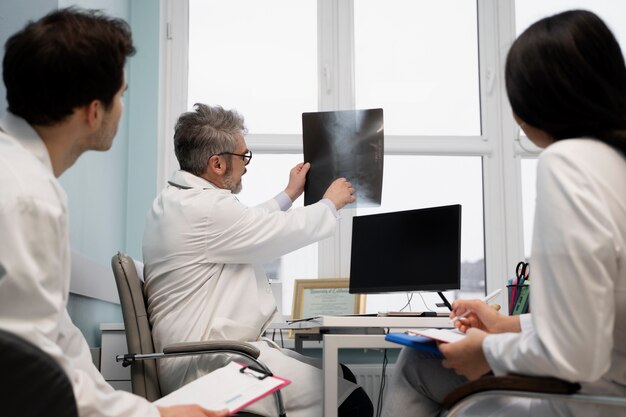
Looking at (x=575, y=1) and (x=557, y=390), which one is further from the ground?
(x=575, y=1)

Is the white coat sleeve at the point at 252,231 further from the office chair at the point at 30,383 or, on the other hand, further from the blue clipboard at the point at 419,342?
the office chair at the point at 30,383

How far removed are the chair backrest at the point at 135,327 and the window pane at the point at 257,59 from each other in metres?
1.79

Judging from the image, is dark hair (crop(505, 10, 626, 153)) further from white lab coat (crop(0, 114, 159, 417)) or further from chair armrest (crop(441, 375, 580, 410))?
white lab coat (crop(0, 114, 159, 417))

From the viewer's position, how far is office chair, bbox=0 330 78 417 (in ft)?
2.86

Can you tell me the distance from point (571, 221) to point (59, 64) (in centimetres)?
88

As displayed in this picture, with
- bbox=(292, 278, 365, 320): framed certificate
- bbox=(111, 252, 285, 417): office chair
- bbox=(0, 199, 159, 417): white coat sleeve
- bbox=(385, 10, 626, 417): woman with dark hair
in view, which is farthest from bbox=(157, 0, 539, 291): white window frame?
bbox=(0, 199, 159, 417): white coat sleeve

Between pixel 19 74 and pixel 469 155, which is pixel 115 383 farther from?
pixel 469 155

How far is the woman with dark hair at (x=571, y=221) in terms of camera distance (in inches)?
43.9

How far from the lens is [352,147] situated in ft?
8.11

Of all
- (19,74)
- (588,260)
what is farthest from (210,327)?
(588,260)

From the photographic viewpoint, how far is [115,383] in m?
2.39

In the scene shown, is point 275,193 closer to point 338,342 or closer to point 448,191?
point 448,191

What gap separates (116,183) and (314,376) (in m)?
1.60

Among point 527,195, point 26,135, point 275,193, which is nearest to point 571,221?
point 26,135
